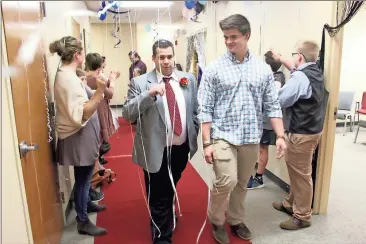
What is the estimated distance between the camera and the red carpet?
2109 millimetres

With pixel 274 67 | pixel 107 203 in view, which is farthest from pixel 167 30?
pixel 107 203

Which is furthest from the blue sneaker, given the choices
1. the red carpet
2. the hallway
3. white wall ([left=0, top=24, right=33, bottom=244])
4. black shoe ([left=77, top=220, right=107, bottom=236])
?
white wall ([left=0, top=24, right=33, bottom=244])

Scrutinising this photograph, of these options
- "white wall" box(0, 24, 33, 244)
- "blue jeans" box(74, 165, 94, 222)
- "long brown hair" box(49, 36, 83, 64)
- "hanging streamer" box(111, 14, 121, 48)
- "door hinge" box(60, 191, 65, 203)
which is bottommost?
"door hinge" box(60, 191, 65, 203)

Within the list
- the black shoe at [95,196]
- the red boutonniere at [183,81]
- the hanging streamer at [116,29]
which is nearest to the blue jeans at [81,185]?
the black shoe at [95,196]

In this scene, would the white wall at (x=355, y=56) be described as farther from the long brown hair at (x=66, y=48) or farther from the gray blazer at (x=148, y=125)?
the long brown hair at (x=66, y=48)

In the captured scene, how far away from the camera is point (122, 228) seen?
2.24 meters

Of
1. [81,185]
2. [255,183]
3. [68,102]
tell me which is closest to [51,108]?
[68,102]

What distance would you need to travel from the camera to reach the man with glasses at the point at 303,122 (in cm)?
205

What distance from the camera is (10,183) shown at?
123 cm

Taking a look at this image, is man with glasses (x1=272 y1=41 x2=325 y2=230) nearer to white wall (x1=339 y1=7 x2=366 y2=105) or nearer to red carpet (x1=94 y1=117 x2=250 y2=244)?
red carpet (x1=94 y1=117 x2=250 y2=244)

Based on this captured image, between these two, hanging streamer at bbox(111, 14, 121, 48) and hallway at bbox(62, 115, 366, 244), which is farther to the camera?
hanging streamer at bbox(111, 14, 121, 48)

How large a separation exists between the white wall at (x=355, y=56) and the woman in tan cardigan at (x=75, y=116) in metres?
4.83

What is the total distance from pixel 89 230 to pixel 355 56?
524 centimetres

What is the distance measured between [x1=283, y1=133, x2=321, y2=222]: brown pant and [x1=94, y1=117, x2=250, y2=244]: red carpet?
54cm
